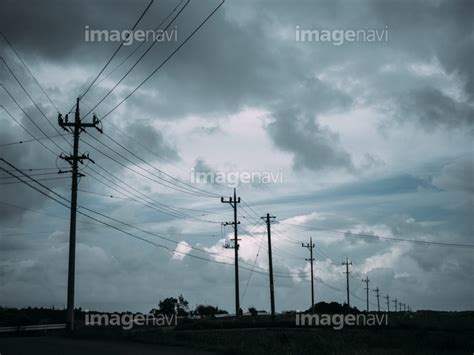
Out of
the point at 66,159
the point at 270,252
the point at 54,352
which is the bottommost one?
the point at 54,352

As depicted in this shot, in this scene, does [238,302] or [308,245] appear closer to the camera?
[238,302]

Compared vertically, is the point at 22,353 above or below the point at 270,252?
below

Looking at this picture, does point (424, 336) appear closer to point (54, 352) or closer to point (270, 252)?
point (270, 252)

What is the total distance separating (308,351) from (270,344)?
9.13ft

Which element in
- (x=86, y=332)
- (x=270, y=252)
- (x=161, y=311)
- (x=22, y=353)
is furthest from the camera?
(x=161, y=311)

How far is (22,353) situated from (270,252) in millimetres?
38406

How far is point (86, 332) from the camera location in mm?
29266

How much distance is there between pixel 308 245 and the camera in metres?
79.6

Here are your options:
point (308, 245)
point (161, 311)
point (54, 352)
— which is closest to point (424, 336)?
point (54, 352)

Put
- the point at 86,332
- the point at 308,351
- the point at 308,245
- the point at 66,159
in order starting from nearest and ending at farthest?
1. the point at 308,351
2. the point at 86,332
3. the point at 66,159
4. the point at 308,245

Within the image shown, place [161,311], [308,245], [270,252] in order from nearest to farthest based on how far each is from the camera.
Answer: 1. [270,252]
2. [308,245]
3. [161,311]

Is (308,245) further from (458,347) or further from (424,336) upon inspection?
(458,347)

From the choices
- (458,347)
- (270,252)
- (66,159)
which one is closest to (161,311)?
(270,252)

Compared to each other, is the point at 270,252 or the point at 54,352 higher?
the point at 270,252
